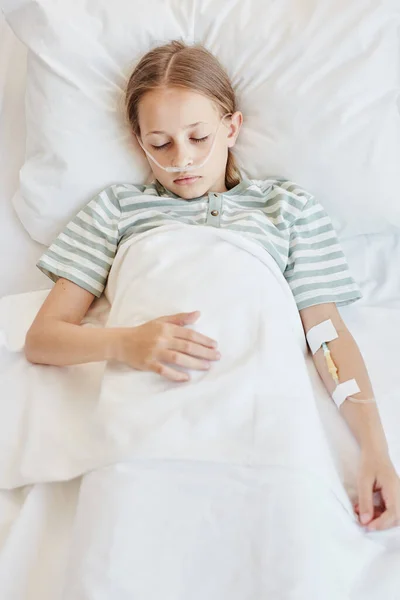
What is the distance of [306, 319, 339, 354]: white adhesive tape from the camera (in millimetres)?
1195

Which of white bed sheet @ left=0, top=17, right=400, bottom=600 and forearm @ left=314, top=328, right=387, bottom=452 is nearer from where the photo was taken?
white bed sheet @ left=0, top=17, right=400, bottom=600

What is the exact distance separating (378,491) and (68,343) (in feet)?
1.90

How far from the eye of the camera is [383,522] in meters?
0.99

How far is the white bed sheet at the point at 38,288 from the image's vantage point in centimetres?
94

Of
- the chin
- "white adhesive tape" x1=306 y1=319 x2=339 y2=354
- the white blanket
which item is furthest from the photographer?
the chin

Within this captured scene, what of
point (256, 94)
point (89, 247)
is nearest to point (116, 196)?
point (89, 247)

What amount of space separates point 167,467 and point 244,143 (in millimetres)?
752

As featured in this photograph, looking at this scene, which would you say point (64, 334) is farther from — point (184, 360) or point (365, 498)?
point (365, 498)

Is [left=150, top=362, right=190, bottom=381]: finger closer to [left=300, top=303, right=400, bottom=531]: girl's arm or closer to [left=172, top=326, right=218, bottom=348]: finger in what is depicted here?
[left=172, top=326, right=218, bottom=348]: finger

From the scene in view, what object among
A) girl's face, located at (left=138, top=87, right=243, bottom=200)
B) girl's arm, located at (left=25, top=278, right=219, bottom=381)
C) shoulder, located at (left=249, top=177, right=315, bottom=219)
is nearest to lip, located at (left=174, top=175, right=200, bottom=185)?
girl's face, located at (left=138, top=87, right=243, bottom=200)

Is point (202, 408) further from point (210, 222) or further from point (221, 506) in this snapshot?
point (210, 222)

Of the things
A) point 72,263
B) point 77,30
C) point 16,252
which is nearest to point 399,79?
point 77,30

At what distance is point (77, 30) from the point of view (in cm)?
138

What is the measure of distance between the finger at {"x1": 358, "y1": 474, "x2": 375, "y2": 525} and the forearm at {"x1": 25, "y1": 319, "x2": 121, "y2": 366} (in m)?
0.45
